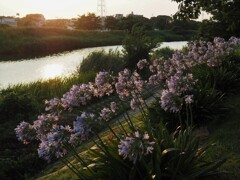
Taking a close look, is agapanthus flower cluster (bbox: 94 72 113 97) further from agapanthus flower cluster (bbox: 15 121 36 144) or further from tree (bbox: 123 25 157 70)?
tree (bbox: 123 25 157 70)

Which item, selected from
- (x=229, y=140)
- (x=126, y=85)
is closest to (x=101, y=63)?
(x=229, y=140)

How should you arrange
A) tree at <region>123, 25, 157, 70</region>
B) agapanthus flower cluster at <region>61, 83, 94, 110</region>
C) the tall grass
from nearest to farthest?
agapanthus flower cluster at <region>61, 83, 94, 110</region> → tree at <region>123, 25, 157, 70</region> → the tall grass

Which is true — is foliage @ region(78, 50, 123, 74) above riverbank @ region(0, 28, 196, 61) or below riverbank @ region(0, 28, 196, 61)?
above

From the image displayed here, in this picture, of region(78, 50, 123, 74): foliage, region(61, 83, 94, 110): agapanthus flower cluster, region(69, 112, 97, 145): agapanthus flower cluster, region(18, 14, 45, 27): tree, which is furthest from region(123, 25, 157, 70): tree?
region(18, 14, 45, 27): tree

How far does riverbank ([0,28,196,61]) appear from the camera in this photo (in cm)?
4991

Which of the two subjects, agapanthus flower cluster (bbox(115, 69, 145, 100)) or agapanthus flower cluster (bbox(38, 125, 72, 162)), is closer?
agapanthus flower cluster (bbox(38, 125, 72, 162))

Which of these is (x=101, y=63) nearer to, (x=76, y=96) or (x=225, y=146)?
(x=225, y=146)

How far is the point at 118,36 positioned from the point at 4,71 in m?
48.1

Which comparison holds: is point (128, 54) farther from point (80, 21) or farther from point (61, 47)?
point (80, 21)

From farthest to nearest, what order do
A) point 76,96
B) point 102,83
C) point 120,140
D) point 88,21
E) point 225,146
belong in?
point 88,21
point 225,146
point 102,83
point 76,96
point 120,140

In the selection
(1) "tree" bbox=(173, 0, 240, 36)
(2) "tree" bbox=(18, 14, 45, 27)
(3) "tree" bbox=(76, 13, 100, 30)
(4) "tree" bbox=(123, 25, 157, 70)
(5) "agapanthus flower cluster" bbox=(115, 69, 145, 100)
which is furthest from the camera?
(2) "tree" bbox=(18, 14, 45, 27)

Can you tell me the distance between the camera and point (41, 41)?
54.8 meters

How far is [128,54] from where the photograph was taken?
2198 centimetres

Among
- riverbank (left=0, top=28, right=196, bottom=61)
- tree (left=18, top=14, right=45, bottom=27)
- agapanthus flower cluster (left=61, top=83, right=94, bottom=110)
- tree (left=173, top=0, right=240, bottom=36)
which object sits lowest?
riverbank (left=0, top=28, right=196, bottom=61)
